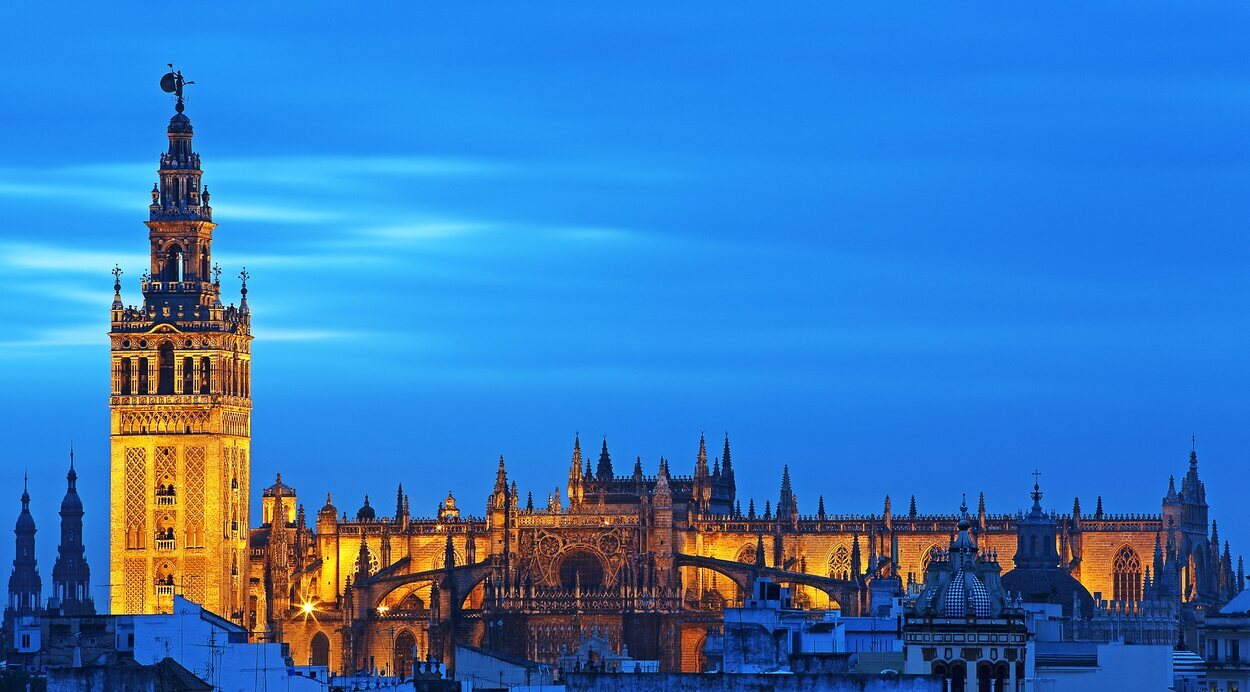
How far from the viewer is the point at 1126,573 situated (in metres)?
177

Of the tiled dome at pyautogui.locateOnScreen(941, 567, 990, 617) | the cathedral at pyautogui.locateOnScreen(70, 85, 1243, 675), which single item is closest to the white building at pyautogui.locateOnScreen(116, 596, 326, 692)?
the tiled dome at pyautogui.locateOnScreen(941, 567, 990, 617)

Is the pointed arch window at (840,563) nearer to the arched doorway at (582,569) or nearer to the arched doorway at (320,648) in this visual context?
the arched doorway at (582,569)

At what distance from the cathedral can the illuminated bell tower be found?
4.0 inches

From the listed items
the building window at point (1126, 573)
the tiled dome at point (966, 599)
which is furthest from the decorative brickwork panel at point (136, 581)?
the tiled dome at point (966, 599)

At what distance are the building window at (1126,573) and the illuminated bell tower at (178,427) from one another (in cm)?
4315

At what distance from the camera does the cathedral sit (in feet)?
580

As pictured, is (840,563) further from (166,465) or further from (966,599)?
(966,599)

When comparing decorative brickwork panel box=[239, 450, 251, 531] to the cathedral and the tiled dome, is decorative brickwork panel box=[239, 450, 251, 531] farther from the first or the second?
the tiled dome

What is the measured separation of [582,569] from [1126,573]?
2718cm

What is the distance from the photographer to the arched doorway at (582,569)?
18212 cm

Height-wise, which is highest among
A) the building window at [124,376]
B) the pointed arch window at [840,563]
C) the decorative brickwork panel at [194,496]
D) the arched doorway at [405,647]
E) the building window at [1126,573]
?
the building window at [124,376]

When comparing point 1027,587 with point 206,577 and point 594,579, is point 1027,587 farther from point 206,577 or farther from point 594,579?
point 206,577

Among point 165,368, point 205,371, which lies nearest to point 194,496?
point 205,371

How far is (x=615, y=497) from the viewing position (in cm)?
19338
